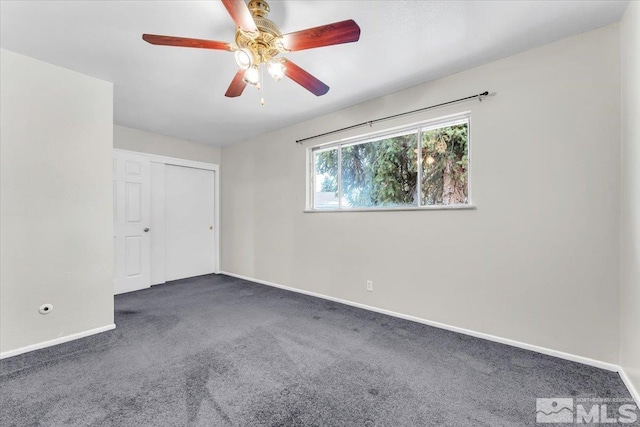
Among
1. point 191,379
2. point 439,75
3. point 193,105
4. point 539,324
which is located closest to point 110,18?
point 193,105

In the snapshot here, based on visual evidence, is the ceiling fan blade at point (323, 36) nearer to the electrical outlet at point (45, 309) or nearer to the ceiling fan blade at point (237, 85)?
the ceiling fan blade at point (237, 85)

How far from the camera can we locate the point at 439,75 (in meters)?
2.57

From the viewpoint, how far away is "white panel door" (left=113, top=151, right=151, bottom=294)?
394 centimetres

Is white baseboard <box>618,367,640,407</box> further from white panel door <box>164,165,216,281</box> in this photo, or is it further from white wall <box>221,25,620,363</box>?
white panel door <box>164,165,216,281</box>

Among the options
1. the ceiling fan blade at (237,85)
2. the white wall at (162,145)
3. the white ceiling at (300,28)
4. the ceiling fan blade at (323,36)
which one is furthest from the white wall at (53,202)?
the ceiling fan blade at (323,36)

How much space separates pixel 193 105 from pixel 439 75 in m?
2.76

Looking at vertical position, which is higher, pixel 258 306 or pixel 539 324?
pixel 539 324

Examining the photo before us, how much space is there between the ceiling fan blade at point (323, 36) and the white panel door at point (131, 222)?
3623mm

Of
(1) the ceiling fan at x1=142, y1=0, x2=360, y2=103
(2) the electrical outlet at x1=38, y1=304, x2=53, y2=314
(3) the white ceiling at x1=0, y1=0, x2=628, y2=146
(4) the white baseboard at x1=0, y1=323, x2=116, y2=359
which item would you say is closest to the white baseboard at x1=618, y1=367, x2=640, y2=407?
(3) the white ceiling at x1=0, y1=0, x2=628, y2=146

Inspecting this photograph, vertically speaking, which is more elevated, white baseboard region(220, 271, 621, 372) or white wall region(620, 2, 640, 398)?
white wall region(620, 2, 640, 398)

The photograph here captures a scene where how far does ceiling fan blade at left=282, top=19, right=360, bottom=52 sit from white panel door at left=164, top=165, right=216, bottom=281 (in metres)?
3.85

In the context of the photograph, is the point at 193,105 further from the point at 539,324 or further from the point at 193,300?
the point at 539,324

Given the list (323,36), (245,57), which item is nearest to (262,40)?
(245,57)

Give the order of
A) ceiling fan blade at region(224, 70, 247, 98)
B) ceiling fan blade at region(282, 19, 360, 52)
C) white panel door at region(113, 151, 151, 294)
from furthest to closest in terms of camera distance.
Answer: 1. white panel door at region(113, 151, 151, 294)
2. ceiling fan blade at region(224, 70, 247, 98)
3. ceiling fan blade at region(282, 19, 360, 52)
